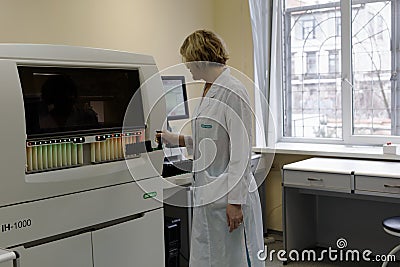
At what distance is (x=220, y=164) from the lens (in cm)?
214

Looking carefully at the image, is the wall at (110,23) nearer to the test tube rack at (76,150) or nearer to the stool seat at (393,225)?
the test tube rack at (76,150)

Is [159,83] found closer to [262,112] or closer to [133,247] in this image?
[133,247]

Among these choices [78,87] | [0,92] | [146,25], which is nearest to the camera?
[0,92]

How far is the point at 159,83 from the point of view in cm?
206

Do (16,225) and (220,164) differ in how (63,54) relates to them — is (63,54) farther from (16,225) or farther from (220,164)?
(220,164)

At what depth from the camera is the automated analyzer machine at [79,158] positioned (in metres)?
1.55

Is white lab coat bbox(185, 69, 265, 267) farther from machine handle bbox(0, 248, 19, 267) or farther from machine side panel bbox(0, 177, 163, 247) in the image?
machine handle bbox(0, 248, 19, 267)

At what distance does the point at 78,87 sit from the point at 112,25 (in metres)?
1.54

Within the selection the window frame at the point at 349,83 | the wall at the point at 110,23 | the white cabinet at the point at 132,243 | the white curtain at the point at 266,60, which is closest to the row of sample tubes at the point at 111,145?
the white cabinet at the point at 132,243

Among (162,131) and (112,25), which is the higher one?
(112,25)

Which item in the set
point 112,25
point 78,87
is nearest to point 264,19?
point 112,25

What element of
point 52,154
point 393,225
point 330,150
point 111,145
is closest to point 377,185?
point 393,225

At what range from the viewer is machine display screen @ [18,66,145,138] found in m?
1.65

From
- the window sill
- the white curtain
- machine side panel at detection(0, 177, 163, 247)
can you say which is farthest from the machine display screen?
the white curtain
